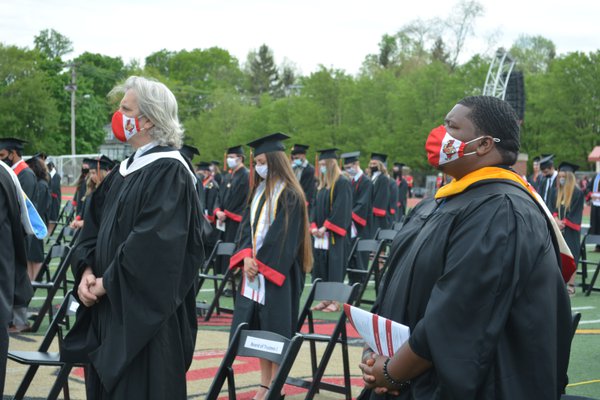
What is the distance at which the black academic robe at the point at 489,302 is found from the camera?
2574 millimetres

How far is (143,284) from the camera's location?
3742 mm

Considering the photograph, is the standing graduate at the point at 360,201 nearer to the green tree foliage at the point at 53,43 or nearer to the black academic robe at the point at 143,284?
the black academic robe at the point at 143,284

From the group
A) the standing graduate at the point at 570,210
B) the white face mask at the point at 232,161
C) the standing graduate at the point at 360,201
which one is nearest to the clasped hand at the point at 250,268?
the standing graduate at the point at 360,201

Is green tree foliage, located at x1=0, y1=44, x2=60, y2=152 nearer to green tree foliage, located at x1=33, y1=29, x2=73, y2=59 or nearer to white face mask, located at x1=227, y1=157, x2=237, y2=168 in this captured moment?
green tree foliage, located at x1=33, y1=29, x2=73, y2=59

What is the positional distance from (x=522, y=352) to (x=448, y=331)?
28 centimetres

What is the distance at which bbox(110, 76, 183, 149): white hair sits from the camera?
4.07m

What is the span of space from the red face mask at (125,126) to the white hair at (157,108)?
0.21ft

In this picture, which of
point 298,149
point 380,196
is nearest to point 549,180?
point 380,196

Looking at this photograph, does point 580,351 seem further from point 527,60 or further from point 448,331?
point 527,60

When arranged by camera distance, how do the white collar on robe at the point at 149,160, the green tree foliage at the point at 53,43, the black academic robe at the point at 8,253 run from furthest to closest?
the green tree foliage at the point at 53,43, the black academic robe at the point at 8,253, the white collar on robe at the point at 149,160

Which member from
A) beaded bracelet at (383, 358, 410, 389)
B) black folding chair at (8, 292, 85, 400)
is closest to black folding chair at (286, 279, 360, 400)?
black folding chair at (8, 292, 85, 400)

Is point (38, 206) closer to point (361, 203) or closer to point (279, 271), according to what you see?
point (361, 203)

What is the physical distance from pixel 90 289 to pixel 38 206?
862 cm

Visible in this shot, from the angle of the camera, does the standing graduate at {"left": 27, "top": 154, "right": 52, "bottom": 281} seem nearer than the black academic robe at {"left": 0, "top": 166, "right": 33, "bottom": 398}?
No
